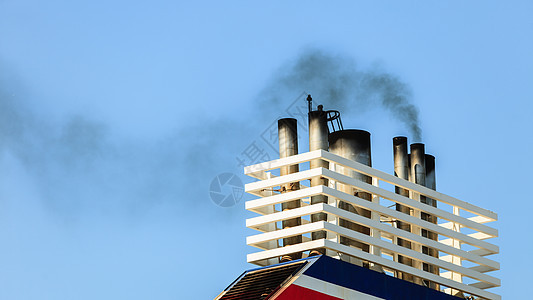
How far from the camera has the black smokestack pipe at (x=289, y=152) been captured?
4509 cm

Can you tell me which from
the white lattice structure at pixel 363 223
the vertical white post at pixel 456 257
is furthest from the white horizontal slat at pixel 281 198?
the vertical white post at pixel 456 257

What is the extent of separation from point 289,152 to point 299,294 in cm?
736

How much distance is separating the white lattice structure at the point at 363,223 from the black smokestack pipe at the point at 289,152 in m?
0.50

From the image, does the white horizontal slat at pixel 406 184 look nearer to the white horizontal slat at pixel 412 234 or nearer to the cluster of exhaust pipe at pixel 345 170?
the cluster of exhaust pipe at pixel 345 170

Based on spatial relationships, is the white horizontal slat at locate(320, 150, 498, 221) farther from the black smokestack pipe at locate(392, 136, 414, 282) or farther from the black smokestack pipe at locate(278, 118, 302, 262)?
the black smokestack pipe at locate(278, 118, 302, 262)

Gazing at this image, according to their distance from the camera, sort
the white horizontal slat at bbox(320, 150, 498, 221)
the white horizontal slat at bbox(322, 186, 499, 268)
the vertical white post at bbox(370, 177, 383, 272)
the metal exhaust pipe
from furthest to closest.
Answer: the metal exhaust pipe < the vertical white post at bbox(370, 177, 383, 272) < the white horizontal slat at bbox(320, 150, 498, 221) < the white horizontal slat at bbox(322, 186, 499, 268)

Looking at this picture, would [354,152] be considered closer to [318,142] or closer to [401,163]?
[318,142]

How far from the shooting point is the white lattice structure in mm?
43375

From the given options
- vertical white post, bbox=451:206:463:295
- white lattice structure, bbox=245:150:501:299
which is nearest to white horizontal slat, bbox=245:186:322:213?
white lattice structure, bbox=245:150:501:299

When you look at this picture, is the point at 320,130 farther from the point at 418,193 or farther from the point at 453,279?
the point at 453,279

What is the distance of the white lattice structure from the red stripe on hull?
74.4 inches

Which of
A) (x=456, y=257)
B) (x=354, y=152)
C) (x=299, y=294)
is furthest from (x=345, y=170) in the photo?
(x=299, y=294)

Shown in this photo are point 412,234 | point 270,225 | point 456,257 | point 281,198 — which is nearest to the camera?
point 281,198

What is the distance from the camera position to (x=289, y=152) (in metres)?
46.1
